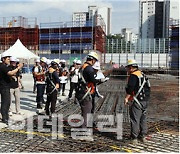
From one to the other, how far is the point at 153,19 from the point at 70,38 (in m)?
51.9

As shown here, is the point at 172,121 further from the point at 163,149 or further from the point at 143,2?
the point at 143,2

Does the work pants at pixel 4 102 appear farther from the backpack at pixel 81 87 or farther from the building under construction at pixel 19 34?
the building under construction at pixel 19 34

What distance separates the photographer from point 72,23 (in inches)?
2076

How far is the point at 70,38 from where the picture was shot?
5272 cm

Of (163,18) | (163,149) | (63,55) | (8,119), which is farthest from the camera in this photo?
(163,18)

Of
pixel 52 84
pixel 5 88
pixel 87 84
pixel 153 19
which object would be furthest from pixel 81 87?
pixel 153 19

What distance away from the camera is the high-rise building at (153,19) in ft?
299

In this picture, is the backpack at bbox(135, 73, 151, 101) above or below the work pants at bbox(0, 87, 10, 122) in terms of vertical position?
above

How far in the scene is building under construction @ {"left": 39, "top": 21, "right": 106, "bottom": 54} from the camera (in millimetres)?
51188

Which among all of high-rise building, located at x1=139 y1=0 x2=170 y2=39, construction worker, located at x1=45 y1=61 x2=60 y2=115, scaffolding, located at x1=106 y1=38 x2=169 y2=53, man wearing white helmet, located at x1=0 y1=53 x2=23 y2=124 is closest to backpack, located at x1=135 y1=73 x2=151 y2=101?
construction worker, located at x1=45 y1=61 x2=60 y2=115

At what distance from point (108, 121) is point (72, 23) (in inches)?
1855

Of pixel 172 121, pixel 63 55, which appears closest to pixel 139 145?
pixel 172 121

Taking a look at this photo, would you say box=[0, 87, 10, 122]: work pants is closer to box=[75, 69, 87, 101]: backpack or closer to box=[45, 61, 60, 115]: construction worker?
box=[45, 61, 60, 115]: construction worker

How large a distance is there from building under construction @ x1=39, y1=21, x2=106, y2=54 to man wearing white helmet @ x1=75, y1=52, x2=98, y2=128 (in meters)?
44.8
